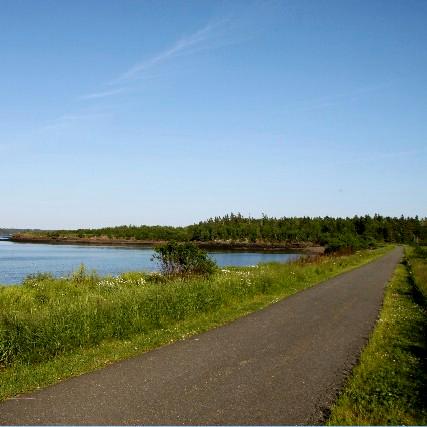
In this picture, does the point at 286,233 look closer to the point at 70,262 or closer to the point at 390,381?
the point at 70,262

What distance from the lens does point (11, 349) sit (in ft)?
35.1

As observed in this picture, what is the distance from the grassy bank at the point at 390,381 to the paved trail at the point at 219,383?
0.35 metres

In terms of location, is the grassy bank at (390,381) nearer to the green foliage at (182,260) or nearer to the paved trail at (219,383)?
the paved trail at (219,383)

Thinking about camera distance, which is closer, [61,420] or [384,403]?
[61,420]

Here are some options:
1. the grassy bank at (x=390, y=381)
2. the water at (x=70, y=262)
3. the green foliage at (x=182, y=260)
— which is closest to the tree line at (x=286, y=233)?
the water at (x=70, y=262)

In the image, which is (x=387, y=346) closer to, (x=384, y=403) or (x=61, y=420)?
(x=384, y=403)

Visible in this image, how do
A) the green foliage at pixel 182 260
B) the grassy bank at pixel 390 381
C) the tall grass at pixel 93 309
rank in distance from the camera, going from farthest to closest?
the green foliage at pixel 182 260 < the tall grass at pixel 93 309 < the grassy bank at pixel 390 381

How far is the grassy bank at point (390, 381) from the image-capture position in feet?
24.3

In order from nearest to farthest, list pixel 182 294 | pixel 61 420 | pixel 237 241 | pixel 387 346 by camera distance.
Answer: pixel 61 420 < pixel 387 346 < pixel 182 294 < pixel 237 241

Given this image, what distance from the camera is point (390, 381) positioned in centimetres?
907

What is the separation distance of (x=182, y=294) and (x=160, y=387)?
8016mm

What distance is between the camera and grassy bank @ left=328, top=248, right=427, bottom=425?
742 centimetres

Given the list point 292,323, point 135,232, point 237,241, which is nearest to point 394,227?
point 237,241

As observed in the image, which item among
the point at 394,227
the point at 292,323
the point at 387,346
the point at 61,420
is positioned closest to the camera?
the point at 61,420
